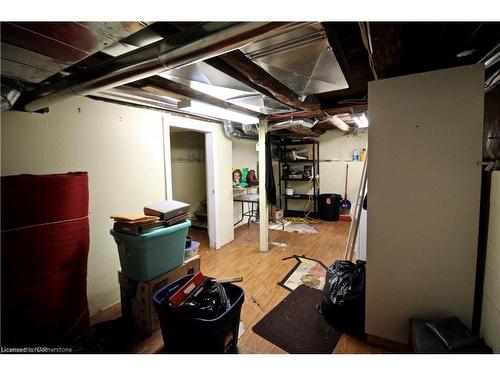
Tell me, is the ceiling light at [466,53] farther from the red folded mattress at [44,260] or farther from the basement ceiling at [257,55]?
the red folded mattress at [44,260]

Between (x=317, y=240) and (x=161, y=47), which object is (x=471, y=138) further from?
(x=317, y=240)

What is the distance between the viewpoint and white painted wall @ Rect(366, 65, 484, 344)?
1.32 metres

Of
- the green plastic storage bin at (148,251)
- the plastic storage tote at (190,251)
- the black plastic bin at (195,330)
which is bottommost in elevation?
the black plastic bin at (195,330)

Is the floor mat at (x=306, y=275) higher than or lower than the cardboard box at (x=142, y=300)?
lower

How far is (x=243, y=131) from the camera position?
3881 mm

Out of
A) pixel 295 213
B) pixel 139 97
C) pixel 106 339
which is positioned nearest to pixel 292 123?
pixel 139 97

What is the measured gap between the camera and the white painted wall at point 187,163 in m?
4.90

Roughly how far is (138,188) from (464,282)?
289 cm

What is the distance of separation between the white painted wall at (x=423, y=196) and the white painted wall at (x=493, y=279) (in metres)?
0.07

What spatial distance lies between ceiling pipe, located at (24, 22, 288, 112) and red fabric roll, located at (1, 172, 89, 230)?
0.59m

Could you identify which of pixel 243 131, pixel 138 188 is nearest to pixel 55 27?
pixel 138 188

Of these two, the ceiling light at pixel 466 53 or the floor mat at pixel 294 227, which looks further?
the floor mat at pixel 294 227

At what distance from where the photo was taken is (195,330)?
4.39ft

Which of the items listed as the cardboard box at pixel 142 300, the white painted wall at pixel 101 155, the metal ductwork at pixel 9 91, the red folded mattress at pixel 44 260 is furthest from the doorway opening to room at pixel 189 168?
the metal ductwork at pixel 9 91
